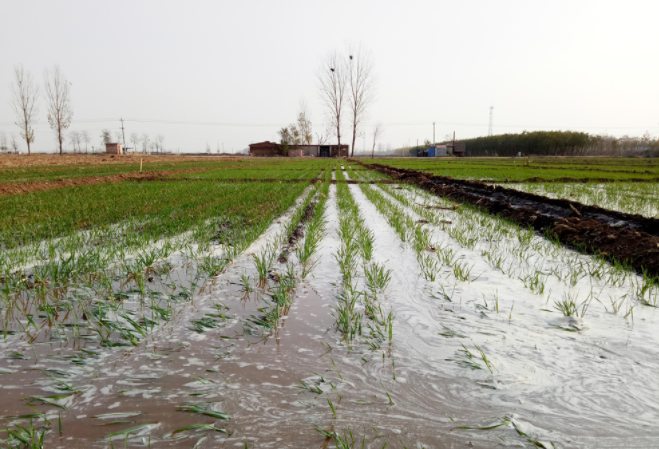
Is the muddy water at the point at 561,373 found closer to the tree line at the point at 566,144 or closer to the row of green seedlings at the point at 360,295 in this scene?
the row of green seedlings at the point at 360,295

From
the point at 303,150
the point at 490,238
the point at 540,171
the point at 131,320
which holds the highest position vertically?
the point at 303,150

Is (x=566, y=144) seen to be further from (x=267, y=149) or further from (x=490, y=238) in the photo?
(x=490, y=238)

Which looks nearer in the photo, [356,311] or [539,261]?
[356,311]

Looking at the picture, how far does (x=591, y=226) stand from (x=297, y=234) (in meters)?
4.54

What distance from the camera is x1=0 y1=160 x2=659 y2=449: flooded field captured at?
148cm

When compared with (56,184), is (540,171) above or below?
above

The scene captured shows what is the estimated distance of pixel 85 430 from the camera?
1438 mm

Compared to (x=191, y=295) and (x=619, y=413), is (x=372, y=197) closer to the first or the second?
(x=191, y=295)

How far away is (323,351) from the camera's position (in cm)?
212

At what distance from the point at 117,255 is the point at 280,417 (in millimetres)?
3361

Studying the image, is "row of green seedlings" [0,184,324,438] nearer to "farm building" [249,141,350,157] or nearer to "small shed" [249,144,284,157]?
"farm building" [249,141,350,157]

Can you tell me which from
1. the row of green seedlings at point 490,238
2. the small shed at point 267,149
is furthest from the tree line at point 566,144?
the row of green seedlings at point 490,238

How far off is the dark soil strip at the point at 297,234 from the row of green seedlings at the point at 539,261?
1938 mm

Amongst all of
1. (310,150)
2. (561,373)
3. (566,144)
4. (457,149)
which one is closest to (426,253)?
(561,373)
